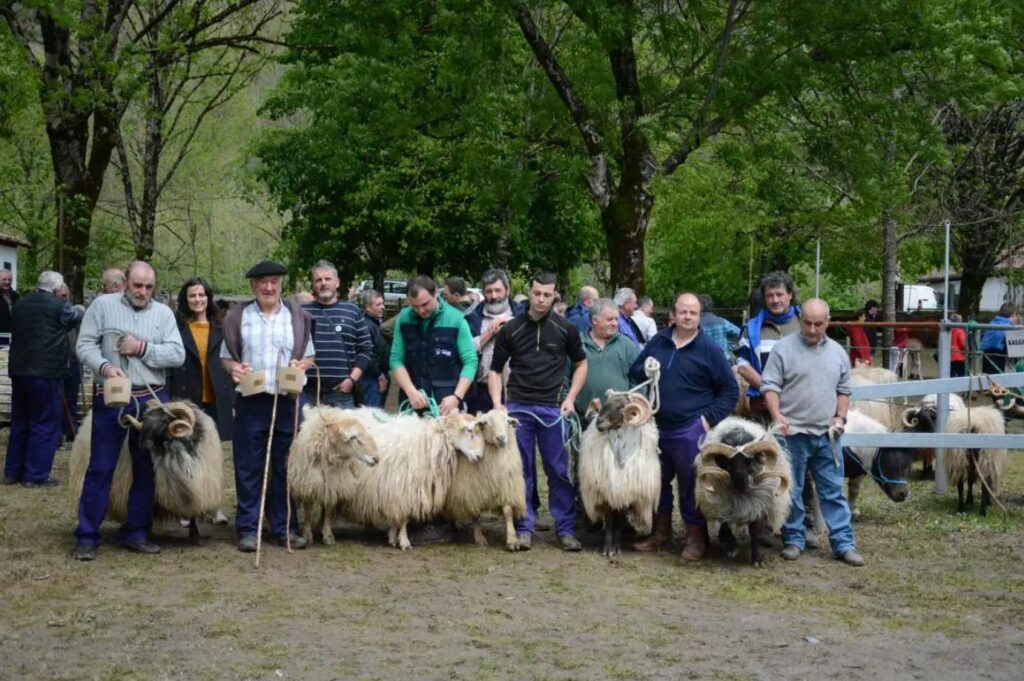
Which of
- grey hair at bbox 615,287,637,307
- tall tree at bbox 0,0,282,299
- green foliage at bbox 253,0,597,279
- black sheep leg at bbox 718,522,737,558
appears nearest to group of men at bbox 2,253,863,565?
black sheep leg at bbox 718,522,737,558

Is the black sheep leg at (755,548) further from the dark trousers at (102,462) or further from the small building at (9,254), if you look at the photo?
the small building at (9,254)

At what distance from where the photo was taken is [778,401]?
31.4ft

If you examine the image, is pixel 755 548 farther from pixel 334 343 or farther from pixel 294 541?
pixel 334 343

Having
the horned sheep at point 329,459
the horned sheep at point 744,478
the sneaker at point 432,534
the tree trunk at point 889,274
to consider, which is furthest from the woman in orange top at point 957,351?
the horned sheep at point 329,459

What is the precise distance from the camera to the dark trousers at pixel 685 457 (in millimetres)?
9625

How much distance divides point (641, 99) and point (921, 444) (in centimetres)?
769

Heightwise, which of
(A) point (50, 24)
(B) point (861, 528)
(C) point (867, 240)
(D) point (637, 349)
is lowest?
(B) point (861, 528)

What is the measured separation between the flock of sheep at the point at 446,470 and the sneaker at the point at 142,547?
0.30 metres

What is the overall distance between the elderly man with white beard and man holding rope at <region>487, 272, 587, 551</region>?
855 mm

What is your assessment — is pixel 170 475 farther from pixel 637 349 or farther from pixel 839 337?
pixel 839 337

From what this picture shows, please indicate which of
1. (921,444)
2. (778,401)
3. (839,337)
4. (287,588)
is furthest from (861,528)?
(839,337)

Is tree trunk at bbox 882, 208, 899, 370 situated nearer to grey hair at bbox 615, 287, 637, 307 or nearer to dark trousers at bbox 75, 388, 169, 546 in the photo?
grey hair at bbox 615, 287, 637, 307

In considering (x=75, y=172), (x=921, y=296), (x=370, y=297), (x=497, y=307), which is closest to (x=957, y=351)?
(x=370, y=297)

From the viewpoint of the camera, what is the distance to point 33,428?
12.8 m
